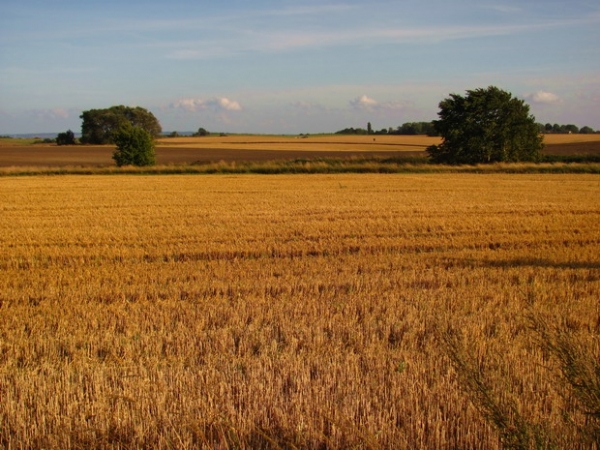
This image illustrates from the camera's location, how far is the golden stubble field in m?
4.21

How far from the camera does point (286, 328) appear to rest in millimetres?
6570

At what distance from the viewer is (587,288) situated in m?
8.63

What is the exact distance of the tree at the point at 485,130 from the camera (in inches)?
2046

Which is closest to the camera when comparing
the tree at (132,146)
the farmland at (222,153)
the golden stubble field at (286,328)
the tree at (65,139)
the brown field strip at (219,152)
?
the golden stubble field at (286,328)

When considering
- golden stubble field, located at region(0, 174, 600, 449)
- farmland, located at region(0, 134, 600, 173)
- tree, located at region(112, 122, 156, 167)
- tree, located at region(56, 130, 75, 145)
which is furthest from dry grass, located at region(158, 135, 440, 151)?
golden stubble field, located at region(0, 174, 600, 449)

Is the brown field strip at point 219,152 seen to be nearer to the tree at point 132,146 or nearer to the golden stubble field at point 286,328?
the tree at point 132,146

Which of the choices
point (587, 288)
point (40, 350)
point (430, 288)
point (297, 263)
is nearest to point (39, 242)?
point (297, 263)

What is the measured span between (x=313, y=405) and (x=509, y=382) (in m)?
1.76

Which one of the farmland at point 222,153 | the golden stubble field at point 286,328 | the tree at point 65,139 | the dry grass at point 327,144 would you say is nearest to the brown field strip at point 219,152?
the farmland at point 222,153

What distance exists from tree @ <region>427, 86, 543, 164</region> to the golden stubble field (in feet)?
122

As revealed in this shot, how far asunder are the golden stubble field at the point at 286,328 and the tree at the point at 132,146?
37.2 m

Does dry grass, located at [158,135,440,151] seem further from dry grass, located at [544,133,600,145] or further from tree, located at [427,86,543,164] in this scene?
tree, located at [427,86,543,164]

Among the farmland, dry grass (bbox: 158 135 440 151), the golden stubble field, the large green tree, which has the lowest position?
the golden stubble field

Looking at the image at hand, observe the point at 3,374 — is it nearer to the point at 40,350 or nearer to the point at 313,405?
the point at 40,350
